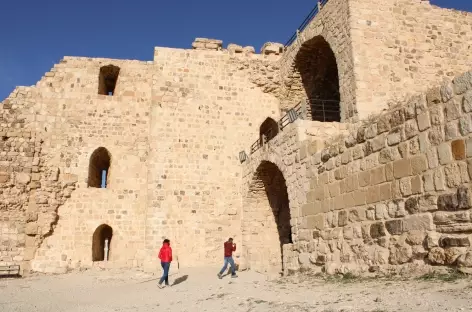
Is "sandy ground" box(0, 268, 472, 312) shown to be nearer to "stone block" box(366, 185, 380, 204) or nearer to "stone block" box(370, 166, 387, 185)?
"stone block" box(366, 185, 380, 204)

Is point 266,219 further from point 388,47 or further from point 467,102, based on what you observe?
point 467,102

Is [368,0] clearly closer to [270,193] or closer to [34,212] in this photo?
[270,193]

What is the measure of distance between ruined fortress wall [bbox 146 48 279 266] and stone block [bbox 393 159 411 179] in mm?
7653

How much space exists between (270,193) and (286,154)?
3307 millimetres

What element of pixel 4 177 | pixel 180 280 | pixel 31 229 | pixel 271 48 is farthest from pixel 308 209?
pixel 4 177

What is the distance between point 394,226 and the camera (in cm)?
569

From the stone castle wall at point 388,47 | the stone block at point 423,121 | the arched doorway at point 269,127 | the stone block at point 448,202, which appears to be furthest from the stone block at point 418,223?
the arched doorway at point 269,127

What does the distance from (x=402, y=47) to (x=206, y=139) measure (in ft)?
20.8

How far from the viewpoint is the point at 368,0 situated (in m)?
11.0

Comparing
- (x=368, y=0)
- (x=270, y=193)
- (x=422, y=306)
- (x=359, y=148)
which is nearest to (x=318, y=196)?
(x=359, y=148)

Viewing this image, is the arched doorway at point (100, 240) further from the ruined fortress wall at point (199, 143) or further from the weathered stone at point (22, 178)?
the weathered stone at point (22, 178)

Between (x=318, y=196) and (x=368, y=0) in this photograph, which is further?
(x=368, y=0)

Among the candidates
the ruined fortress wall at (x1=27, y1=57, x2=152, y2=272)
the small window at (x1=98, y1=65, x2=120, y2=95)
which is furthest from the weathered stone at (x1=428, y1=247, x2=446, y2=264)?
the small window at (x1=98, y1=65, x2=120, y2=95)

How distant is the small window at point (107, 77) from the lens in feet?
Result: 46.1
